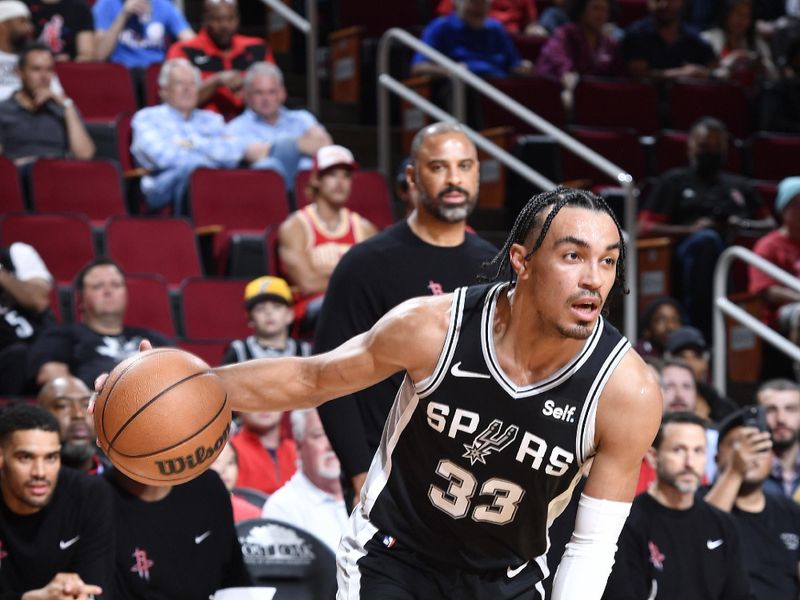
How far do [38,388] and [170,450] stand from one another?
3.79 meters

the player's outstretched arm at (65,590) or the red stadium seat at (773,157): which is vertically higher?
the player's outstretched arm at (65,590)

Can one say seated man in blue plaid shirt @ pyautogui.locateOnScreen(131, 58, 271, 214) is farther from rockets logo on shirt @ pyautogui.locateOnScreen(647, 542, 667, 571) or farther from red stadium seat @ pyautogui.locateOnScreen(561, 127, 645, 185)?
rockets logo on shirt @ pyautogui.locateOnScreen(647, 542, 667, 571)

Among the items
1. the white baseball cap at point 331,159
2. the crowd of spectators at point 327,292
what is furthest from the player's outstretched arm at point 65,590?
the white baseball cap at point 331,159

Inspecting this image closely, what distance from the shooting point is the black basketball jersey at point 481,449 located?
317cm

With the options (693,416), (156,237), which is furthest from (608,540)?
(156,237)

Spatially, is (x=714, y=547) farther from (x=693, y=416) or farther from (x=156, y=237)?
(x=156, y=237)

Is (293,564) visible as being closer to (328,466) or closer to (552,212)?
(328,466)

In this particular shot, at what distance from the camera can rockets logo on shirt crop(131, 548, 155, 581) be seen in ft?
17.0

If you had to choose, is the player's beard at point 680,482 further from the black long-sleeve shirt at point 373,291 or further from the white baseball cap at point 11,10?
the white baseball cap at point 11,10

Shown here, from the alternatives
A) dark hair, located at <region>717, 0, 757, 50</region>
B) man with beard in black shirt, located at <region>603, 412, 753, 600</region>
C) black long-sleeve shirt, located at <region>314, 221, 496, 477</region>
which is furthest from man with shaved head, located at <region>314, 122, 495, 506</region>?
dark hair, located at <region>717, 0, 757, 50</region>

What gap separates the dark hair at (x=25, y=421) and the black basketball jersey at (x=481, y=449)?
1.98 metres

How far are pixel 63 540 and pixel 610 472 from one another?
2.58 metres

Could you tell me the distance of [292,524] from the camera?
548cm

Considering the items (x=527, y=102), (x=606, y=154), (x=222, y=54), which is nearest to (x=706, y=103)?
(x=606, y=154)
